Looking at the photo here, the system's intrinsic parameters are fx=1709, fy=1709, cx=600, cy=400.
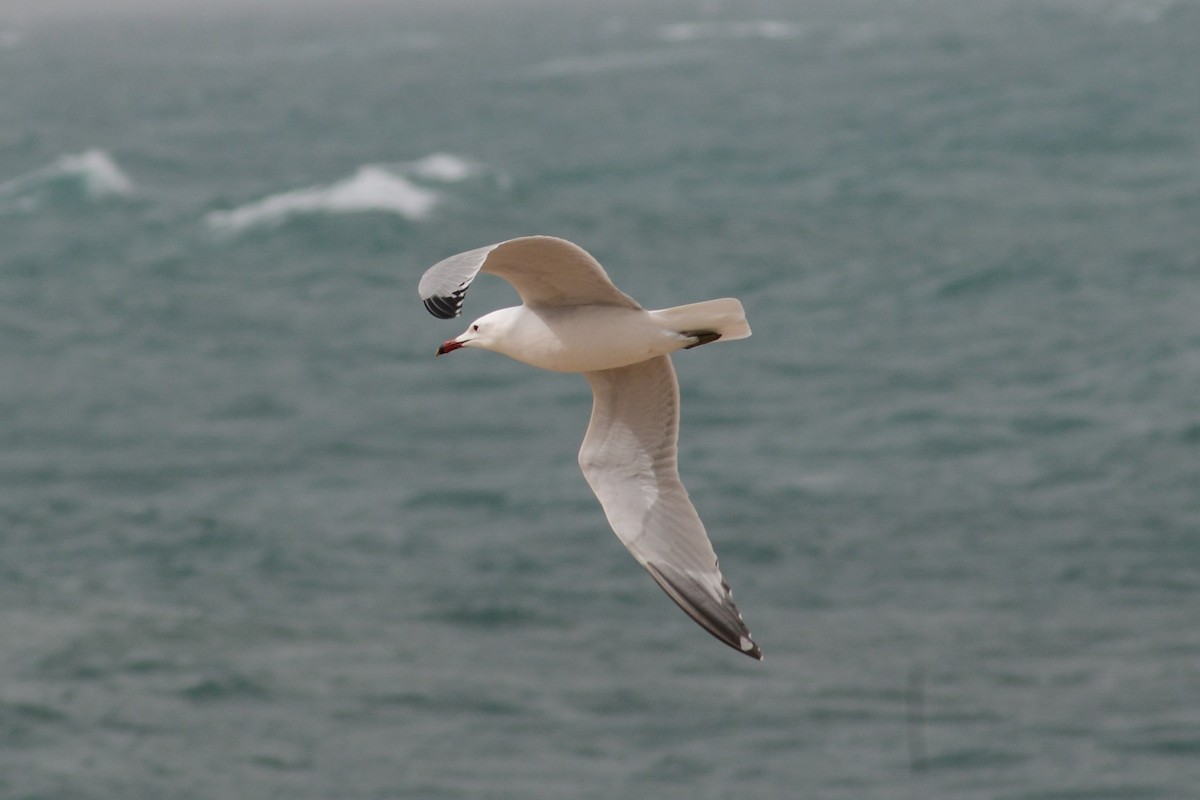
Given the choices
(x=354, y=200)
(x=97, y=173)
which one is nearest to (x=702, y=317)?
(x=354, y=200)

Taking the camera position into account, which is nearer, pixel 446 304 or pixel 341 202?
pixel 446 304

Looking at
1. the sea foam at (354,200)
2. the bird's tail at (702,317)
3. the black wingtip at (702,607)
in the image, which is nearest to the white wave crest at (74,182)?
the sea foam at (354,200)

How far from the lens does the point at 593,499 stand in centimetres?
3594

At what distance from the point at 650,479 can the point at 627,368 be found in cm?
74

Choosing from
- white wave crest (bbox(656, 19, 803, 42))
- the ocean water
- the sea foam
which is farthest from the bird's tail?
white wave crest (bbox(656, 19, 803, 42))

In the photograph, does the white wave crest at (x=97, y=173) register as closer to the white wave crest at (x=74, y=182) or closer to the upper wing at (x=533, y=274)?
the white wave crest at (x=74, y=182)

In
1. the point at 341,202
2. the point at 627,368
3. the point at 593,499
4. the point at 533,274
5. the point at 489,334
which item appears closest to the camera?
the point at 533,274

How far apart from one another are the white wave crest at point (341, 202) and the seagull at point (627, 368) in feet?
167

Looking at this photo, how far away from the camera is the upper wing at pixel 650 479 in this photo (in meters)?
10.9

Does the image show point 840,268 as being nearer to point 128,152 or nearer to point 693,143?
point 693,143

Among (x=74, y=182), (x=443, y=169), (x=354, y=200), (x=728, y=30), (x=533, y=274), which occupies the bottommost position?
(x=728, y=30)

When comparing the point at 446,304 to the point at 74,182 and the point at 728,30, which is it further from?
the point at 728,30

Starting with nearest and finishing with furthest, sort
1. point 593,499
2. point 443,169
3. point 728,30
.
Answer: point 593,499
point 443,169
point 728,30

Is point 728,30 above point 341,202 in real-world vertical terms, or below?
below
